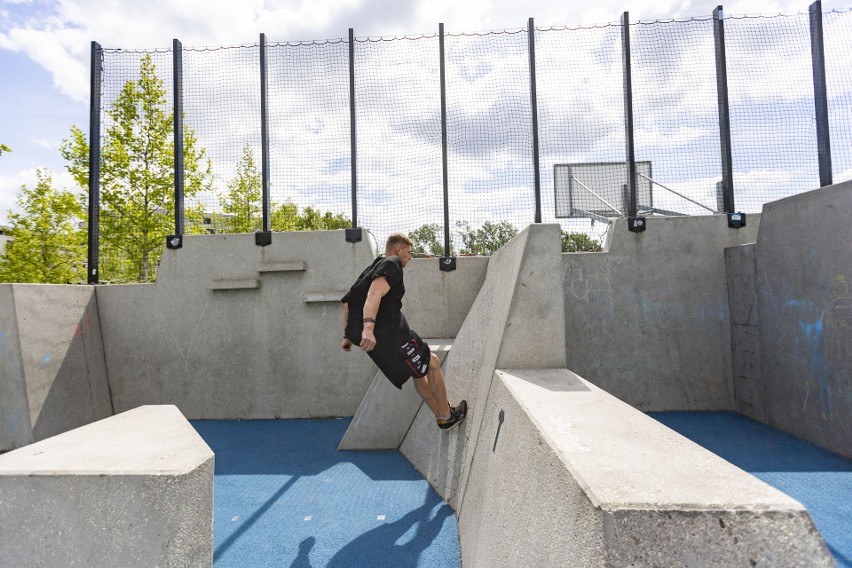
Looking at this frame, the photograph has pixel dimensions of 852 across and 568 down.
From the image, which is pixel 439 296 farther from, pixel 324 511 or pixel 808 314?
pixel 808 314

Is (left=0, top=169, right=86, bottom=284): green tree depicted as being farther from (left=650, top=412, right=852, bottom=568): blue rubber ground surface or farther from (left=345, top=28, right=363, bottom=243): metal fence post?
(left=650, top=412, right=852, bottom=568): blue rubber ground surface

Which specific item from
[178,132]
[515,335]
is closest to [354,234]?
[178,132]

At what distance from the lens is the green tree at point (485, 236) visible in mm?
6125

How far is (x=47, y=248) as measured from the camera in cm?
1081

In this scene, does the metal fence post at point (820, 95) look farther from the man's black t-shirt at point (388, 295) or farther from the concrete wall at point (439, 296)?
the man's black t-shirt at point (388, 295)

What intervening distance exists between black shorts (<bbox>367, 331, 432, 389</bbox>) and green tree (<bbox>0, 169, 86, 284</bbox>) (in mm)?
11685

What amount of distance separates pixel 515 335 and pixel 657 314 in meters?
3.68

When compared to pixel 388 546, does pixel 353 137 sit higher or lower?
higher

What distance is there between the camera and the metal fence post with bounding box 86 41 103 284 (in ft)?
20.9

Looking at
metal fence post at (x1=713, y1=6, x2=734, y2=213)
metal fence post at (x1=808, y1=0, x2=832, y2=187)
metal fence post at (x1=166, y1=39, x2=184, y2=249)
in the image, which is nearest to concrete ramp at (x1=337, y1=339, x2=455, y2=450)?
metal fence post at (x1=166, y1=39, x2=184, y2=249)

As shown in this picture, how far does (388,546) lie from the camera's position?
2.75 m

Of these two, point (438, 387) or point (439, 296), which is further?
point (439, 296)

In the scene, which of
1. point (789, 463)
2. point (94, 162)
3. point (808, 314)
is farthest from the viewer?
point (94, 162)

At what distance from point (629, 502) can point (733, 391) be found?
18.8 ft
